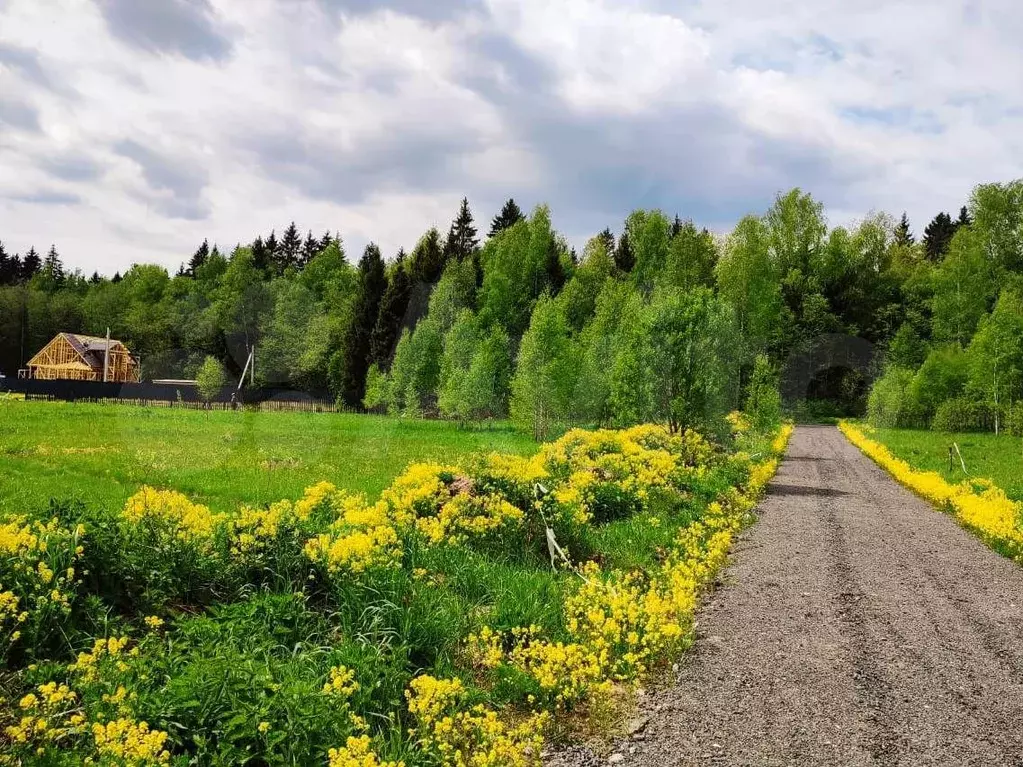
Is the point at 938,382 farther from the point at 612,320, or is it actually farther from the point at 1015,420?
the point at 612,320

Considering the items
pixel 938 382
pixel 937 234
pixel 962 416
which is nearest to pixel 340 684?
pixel 962 416

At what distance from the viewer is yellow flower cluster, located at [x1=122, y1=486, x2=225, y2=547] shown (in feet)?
20.3

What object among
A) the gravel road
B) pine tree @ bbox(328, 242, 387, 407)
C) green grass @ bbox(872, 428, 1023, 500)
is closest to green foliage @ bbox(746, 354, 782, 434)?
green grass @ bbox(872, 428, 1023, 500)

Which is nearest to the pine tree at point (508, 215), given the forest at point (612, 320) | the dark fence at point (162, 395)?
the forest at point (612, 320)

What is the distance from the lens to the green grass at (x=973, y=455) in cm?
2222

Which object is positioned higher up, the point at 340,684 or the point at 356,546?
the point at 356,546

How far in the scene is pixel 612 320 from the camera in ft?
150

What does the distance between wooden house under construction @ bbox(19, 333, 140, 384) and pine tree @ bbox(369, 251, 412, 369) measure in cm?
3365

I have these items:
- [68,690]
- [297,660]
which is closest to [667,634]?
[297,660]

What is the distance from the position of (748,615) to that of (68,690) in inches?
263

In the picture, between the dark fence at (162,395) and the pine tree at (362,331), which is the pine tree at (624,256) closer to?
the pine tree at (362,331)

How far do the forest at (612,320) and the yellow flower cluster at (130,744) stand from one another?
1902 centimetres

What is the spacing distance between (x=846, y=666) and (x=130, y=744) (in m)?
5.83

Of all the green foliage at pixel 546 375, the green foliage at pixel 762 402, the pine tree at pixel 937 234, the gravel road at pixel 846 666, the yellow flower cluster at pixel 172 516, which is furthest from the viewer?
the pine tree at pixel 937 234
